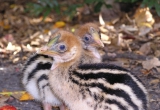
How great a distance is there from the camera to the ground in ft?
18.3

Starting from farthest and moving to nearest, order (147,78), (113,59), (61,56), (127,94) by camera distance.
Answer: (113,59), (147,78), (61,56), (127,94)

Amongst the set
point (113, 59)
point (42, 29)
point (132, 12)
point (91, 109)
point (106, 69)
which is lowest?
point (91, 109)

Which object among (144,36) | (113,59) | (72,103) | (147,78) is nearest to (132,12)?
(144,36)

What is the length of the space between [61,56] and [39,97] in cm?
78

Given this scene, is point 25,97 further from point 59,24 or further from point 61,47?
point 59,24

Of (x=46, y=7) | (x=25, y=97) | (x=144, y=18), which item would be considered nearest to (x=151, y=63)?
(x=25, y=97)

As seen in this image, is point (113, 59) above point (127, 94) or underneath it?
above

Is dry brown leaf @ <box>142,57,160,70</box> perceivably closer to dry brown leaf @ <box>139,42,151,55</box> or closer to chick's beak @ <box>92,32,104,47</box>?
dry brown leaf @ <box>139,42,151,55</box>

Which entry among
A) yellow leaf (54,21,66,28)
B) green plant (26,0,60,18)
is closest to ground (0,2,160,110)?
yellow leaf (54,21,66,28)

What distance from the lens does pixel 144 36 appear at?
23.1 ft

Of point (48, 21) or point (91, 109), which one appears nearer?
point (91, 109)

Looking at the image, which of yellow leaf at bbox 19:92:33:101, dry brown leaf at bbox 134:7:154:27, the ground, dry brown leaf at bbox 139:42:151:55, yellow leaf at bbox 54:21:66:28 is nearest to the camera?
yellow leaf at bbox 19:92:33:101

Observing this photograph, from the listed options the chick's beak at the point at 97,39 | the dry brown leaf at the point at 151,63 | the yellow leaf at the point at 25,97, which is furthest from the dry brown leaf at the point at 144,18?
the yellow leaf at the point at 25,97

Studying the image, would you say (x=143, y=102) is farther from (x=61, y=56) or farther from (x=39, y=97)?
(x=39, y=97)
